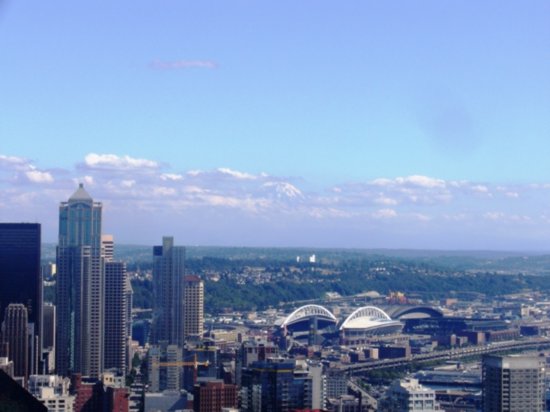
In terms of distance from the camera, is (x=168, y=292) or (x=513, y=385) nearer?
(x=513, y=385)

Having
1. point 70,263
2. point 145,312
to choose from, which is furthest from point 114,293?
point 145,312

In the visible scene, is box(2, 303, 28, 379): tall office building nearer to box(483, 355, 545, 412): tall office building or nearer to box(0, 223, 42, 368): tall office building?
box(0, 223, 42, 368): tall office building

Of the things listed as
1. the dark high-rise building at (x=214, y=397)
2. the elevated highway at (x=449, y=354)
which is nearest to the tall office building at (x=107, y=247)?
the elevated highway at (x=449, y=354)

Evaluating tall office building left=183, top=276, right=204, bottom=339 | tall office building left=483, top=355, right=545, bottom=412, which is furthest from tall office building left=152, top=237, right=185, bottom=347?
tall office building left=483, top=355, right=545, bottom=412

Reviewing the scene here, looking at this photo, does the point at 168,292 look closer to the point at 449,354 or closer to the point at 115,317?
the point at 115,317

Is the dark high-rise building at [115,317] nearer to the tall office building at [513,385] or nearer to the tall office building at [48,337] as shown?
the tall office building at [48,337]

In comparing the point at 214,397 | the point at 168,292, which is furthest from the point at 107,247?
the point at 214,397

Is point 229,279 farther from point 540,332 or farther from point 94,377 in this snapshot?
point 94,377
